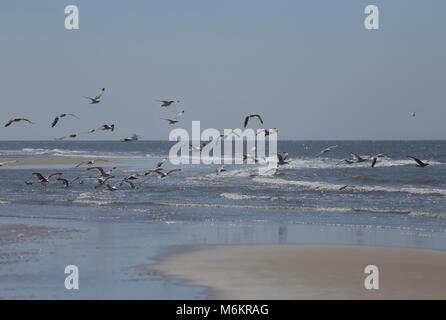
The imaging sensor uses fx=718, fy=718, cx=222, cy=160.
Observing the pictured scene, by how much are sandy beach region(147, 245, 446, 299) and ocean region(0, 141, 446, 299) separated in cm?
68

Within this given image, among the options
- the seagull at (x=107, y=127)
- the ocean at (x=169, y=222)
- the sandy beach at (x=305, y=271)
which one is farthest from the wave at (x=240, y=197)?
the sandy beach at (x=305, y=271)

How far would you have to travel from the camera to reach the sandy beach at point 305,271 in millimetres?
11516

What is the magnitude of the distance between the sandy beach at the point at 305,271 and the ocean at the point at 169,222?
2.22 feet

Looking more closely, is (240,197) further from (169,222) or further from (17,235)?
(17,235)

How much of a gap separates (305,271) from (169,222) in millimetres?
8031

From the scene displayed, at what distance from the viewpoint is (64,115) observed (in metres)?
19.2

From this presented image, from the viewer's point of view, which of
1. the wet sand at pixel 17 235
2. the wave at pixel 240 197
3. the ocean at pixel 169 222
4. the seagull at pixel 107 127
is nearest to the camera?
the ocean at pixel 169 222

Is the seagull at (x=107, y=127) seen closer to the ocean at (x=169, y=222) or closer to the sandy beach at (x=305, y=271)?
the ocean at (x=169, y=222)

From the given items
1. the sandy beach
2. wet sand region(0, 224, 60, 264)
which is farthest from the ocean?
the sandy beach

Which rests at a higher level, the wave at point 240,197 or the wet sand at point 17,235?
the wave at point 240,197

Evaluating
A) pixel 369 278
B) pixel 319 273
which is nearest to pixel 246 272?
pixel 319 273

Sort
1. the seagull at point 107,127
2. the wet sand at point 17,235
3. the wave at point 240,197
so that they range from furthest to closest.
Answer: the wave at point 240,197 → the seagull at point 107,127 → the wet sand at point 17,235
